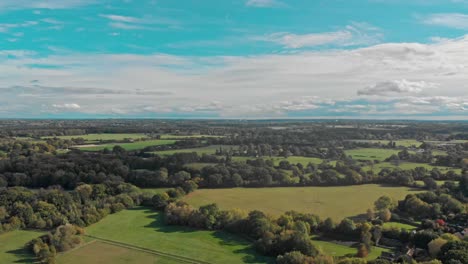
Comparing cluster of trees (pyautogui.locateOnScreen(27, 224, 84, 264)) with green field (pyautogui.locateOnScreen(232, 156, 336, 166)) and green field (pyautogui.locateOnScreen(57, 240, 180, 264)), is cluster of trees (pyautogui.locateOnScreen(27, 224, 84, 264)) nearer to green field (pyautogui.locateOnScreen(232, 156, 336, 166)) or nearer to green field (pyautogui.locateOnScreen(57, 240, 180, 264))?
green field (pyautogui.locateOnScreen(57, 240, 180, 264))

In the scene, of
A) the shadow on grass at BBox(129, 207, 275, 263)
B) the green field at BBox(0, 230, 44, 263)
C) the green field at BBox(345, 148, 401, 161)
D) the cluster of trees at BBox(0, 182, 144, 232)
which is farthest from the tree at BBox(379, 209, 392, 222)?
the green field at BBox(345, 148, 401, 161)

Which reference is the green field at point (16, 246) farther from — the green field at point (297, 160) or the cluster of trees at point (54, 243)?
the green field at point (297, 160)

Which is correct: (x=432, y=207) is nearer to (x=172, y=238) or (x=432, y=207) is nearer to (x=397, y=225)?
(x=397, y=225)

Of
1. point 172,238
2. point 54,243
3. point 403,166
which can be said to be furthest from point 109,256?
point 403,166

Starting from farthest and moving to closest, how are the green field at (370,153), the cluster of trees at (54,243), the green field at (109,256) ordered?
the green field at (370,153) < the green field at (109,256) < the cluster of trees at (54,243)

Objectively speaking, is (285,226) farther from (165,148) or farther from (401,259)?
(165,148)

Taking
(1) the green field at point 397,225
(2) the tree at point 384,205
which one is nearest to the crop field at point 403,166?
(2) the tree at point 384,205
